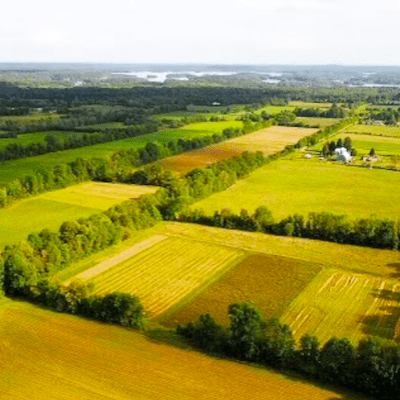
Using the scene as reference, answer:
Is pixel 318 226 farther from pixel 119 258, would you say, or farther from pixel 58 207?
pixel 58 207

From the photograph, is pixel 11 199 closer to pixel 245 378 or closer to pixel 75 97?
pixel 245 378

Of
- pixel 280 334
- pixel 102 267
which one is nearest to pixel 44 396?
pixel 280 334

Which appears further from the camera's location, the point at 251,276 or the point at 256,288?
the point at 251,276

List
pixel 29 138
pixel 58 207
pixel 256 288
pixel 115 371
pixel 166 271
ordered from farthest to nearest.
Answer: pixel 29 138
pixel 58 207
pixel 166 271
pixel 256 288
pixel 115 371

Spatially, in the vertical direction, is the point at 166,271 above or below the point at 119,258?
below

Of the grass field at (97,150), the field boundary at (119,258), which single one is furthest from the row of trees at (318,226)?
the grass field at (97,150)

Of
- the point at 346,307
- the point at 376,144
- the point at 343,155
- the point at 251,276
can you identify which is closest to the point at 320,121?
the point at 376,144
